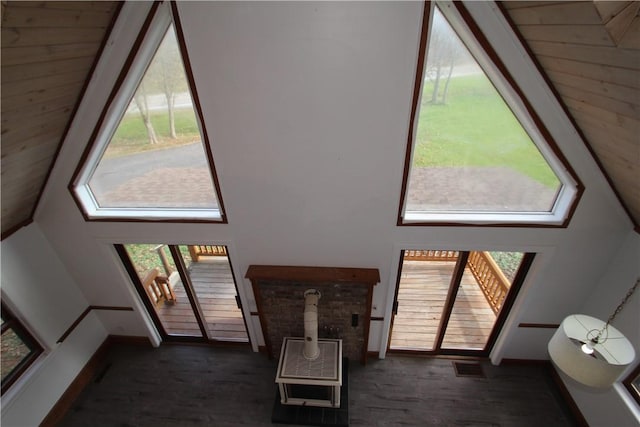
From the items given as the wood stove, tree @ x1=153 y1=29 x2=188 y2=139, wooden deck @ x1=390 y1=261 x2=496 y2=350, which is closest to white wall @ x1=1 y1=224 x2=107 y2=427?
tree @ x1=153 y1=29 x2=188 y2=139

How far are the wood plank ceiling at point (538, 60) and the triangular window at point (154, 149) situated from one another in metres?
0.33

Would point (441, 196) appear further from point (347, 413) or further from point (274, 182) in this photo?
point (347, 413)

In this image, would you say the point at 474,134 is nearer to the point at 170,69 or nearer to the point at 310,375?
the point at 170,69

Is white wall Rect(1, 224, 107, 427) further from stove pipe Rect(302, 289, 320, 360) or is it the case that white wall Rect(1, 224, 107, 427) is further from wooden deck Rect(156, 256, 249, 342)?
stove pipe Rect(302, 289, 320, 360)

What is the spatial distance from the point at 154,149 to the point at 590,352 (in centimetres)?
388

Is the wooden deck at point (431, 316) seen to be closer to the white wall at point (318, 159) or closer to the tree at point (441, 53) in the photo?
the white wall at point (318, 159)

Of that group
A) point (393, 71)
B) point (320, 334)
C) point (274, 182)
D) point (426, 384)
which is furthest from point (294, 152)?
point (426, 384)

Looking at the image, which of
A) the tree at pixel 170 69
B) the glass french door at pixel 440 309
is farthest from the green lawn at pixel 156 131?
the glass french door at pixel 440 309

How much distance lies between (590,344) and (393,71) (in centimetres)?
236

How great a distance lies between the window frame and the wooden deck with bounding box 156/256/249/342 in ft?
4.27

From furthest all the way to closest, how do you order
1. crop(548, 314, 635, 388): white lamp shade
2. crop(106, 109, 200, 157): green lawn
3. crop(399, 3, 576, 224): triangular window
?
crop(106, 109, 200, 157): green lawn, crop(399, 3, 576, 224): triangular window, crop(548, 314, 635, 388): white lamp shade

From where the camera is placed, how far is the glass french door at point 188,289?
12.5 ft

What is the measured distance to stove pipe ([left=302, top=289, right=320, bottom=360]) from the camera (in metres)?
3.29

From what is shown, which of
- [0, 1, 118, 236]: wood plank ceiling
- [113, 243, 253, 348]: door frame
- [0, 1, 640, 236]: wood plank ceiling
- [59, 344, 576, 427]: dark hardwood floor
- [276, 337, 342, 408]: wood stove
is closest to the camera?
[0, 1, 640, 236]: wood plank ceiling
